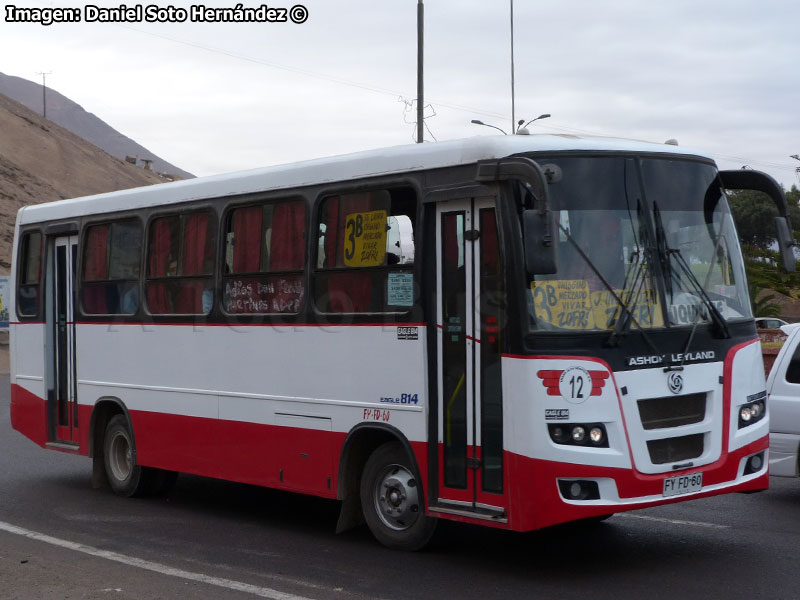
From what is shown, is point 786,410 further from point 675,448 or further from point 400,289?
point 400,289

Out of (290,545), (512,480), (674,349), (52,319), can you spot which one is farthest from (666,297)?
(52,319)

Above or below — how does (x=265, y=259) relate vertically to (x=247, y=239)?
below

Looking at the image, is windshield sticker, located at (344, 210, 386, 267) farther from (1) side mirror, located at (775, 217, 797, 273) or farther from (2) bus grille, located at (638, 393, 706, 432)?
(1) side mirror, located at (775, 217, 797, 273)

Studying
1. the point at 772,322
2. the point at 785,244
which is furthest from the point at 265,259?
the point at 772,322

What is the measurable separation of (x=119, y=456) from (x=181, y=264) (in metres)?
2.51

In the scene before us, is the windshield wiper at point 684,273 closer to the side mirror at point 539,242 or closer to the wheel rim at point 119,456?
the side mirror at point 539,242

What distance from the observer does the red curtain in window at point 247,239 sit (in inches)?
404

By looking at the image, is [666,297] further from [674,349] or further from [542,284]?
[542,284]

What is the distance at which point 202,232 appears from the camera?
10953mm

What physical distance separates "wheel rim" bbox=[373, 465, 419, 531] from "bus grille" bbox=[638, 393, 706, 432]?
1.85 m

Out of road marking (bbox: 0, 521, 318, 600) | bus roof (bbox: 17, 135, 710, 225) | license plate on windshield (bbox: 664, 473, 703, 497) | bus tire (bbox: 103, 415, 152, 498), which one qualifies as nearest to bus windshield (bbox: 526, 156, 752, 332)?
bus roof (bbox: 17, 135, 710, 225)

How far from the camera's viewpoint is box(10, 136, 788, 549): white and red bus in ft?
25.0

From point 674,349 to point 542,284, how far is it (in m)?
1.04

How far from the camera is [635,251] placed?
26.2ft
